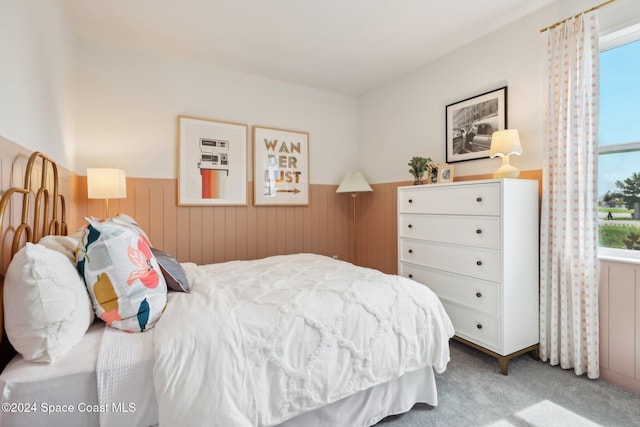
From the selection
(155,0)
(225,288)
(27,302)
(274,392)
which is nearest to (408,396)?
(274,392)

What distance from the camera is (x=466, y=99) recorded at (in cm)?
280

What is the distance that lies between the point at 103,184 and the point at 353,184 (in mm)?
2510

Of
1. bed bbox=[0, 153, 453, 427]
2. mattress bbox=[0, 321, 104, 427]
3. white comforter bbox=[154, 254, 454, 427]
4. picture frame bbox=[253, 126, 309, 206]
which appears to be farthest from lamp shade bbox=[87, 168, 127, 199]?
mattress bbox=[0, 321, 104, 427]

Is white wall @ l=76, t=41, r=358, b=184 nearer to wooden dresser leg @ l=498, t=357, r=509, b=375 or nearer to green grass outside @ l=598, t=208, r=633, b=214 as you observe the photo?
green grass outside @ l=598, t=208, r=633, b=214

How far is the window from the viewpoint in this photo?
1.97 metres

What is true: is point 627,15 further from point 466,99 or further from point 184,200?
point 184,200

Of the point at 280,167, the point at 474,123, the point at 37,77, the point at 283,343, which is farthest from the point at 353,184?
the point at 37,77

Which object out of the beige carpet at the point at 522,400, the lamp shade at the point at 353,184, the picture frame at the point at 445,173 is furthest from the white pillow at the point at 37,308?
the lamp shade at the point at 353,184

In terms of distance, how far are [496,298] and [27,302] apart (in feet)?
7.90

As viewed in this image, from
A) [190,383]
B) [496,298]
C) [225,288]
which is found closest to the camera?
[190,383]

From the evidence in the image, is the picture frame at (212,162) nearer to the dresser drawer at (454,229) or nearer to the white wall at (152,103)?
the white wall at (152,103)

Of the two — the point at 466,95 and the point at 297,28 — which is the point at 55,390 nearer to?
the point at 297,28

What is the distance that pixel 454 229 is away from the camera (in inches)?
92.0

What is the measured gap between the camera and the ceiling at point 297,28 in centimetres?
222
